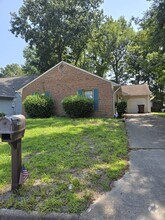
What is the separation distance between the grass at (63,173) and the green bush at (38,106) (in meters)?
9.74

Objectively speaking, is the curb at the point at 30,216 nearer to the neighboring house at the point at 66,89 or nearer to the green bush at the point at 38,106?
the neighboring house at the point at 66,89

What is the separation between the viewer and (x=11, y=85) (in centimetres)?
2348

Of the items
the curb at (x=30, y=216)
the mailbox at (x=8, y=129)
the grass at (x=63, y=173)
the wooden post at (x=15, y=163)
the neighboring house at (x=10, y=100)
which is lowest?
the curb at (x=30, y=216)

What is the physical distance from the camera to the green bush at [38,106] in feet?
56.7

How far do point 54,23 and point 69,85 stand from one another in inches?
417

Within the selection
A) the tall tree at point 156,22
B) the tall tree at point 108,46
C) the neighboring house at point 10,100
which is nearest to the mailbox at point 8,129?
the tall tree at point 156,22

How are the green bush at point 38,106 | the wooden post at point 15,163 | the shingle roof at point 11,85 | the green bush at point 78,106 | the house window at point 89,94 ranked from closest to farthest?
the wooden post at point 15,163 → the green bush at point 78,106 → the green bush at point 38,106 → the house window at point 89,94 → the shingle roof at point 11,85

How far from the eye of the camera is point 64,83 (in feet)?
→ 59.6

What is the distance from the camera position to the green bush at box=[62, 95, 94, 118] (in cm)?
1611

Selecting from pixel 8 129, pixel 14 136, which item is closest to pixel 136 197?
pixel 14 136

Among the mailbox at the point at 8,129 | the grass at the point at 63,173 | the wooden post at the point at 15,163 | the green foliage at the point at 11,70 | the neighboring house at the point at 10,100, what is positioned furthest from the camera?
the green foliage at the point at 11,70

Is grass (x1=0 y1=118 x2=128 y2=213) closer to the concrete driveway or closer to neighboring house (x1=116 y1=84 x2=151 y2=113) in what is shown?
the concrete driveway

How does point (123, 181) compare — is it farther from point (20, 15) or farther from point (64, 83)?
point (20, 15)

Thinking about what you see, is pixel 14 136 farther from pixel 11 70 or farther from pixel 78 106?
pixel 11 70
